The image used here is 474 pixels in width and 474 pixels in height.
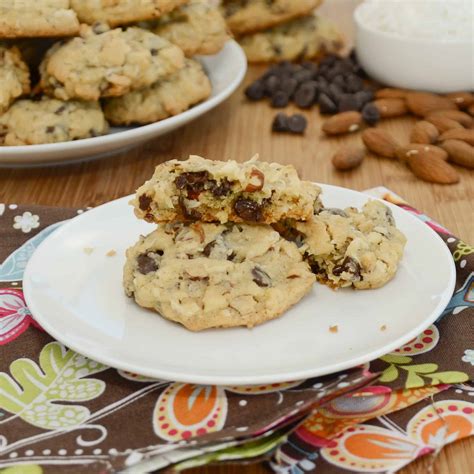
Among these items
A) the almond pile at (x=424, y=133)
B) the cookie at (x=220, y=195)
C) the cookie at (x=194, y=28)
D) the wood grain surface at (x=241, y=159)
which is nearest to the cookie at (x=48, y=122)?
the wood grain surface at (x=241, y=159)

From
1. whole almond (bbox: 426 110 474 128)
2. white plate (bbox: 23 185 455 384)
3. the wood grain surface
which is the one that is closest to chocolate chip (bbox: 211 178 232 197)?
white plate (bbox: 23 185 455 384)

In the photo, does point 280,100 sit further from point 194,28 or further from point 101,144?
point 101,144

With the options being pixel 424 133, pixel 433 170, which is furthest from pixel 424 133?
pixel 433 170

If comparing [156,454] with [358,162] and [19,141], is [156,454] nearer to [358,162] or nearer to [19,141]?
[19,141]

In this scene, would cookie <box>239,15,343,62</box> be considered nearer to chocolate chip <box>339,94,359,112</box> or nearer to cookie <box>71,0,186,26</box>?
chocolate chip <box>339,94,359,112</box>

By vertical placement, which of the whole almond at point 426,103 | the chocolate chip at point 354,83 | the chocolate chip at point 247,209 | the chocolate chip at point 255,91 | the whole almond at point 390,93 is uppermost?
the chocolate chip at point 247,209

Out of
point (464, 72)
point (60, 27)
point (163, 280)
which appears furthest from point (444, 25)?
point (163, 280)

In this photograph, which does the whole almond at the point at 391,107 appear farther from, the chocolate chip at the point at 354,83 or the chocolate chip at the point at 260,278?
the chocolate chip at the point at 260,278
